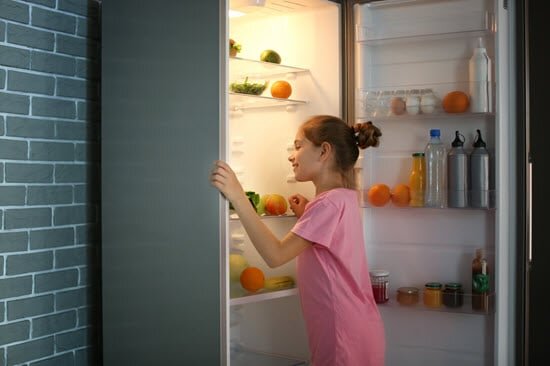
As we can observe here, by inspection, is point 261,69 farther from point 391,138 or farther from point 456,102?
point 456,102

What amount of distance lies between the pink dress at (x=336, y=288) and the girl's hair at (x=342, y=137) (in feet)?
0.41

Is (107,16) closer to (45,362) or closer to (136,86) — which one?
(136,86)

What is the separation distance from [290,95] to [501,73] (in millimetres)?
874

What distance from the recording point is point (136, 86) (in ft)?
9.12

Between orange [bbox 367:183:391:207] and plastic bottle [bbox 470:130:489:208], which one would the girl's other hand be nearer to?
orange [bbox 367:183:391:207]

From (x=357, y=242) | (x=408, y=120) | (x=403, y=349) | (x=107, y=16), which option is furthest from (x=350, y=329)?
(x=107, y=16)

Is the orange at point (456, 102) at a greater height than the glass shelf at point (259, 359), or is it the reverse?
the orange at point (456, 102)

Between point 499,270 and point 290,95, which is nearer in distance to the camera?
point 499,270

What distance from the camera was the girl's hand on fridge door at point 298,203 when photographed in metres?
2.97

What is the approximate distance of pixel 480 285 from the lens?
9.05ft

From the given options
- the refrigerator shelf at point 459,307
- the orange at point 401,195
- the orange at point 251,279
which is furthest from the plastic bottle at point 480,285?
the orange at point 251,279

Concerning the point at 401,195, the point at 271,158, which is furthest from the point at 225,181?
the point at 401,195

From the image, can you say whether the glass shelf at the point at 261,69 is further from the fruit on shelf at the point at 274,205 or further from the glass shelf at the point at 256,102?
the fruit on shelf at the point at 274,205

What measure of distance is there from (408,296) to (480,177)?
547 millimetres
